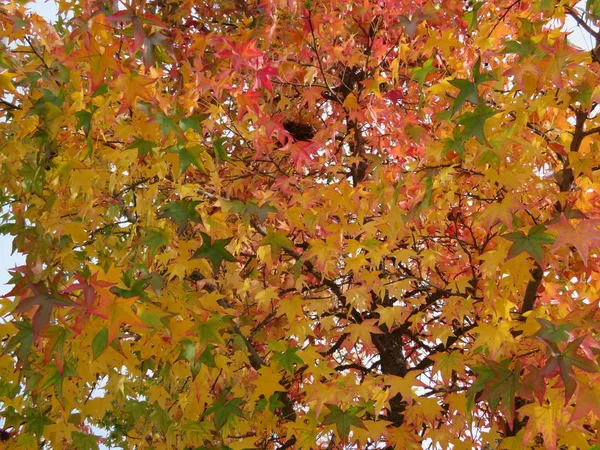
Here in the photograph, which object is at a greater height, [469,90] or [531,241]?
[469,90]

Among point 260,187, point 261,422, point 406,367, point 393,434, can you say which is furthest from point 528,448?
point 260,187

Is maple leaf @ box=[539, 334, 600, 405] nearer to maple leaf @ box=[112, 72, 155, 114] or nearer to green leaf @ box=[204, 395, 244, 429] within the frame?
green leaf @ box=[204, 395, 244, 429]

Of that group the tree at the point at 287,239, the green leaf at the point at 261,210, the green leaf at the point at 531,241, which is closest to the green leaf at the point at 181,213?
the tree at the point at 287,239

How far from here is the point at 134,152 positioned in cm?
275

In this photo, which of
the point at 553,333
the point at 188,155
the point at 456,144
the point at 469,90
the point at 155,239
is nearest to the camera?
the point at 553,333

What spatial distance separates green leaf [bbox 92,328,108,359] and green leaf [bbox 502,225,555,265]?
4.68 feet

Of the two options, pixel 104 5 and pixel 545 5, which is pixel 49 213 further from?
pixel 545 5

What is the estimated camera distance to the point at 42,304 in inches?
73.9

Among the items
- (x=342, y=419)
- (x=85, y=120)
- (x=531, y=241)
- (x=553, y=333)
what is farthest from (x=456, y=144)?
(x=85, y=120)

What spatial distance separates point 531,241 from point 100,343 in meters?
1.55

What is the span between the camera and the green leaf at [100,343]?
1.99 metres

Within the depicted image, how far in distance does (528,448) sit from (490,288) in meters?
0.82

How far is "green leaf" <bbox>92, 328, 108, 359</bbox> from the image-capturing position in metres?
1.99

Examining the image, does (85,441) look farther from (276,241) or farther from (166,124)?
(166,124)
